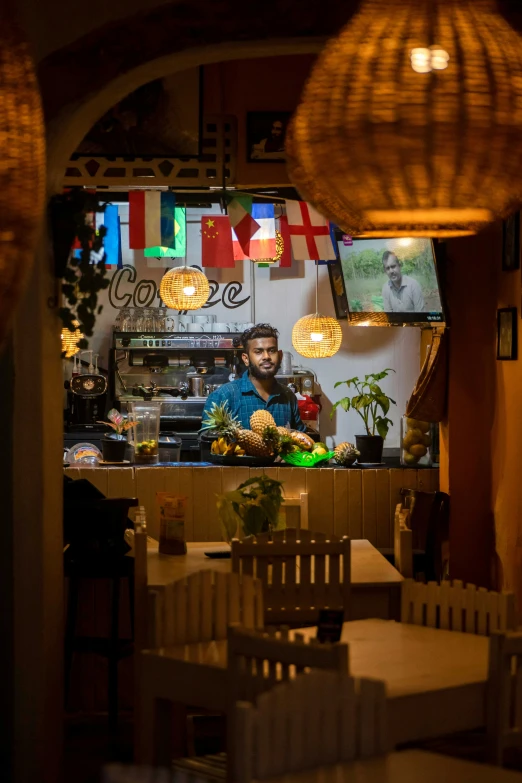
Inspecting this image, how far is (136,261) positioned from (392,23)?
9.30 metres

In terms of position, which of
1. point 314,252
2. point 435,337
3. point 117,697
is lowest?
point 117,697

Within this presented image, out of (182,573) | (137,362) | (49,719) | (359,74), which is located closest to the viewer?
(359,74)

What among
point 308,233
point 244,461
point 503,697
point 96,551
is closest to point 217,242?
point 308,233

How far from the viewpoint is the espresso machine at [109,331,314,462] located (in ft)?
35.1

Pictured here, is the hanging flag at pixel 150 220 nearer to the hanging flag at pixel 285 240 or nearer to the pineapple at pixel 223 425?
the hanging flag at pixel 285 240

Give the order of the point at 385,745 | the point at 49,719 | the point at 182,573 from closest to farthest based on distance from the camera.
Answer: the point at 385,745
the point at 49,719
the point at 182,573

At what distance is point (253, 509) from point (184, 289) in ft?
14.2

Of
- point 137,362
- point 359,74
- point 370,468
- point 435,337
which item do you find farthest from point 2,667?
point 137,362

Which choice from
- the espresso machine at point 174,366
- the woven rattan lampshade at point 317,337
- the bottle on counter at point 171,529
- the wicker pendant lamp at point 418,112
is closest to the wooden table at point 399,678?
the wicker pendant lamp at point 418,112

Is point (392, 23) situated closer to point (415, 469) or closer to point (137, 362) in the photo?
point (415, 469)

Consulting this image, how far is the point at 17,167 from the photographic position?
1520 millimetres

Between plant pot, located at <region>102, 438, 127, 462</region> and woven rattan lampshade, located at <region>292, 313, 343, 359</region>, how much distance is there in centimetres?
333

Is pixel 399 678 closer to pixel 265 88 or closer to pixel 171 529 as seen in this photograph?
pixel 171 529

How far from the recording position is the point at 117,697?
5.32m
